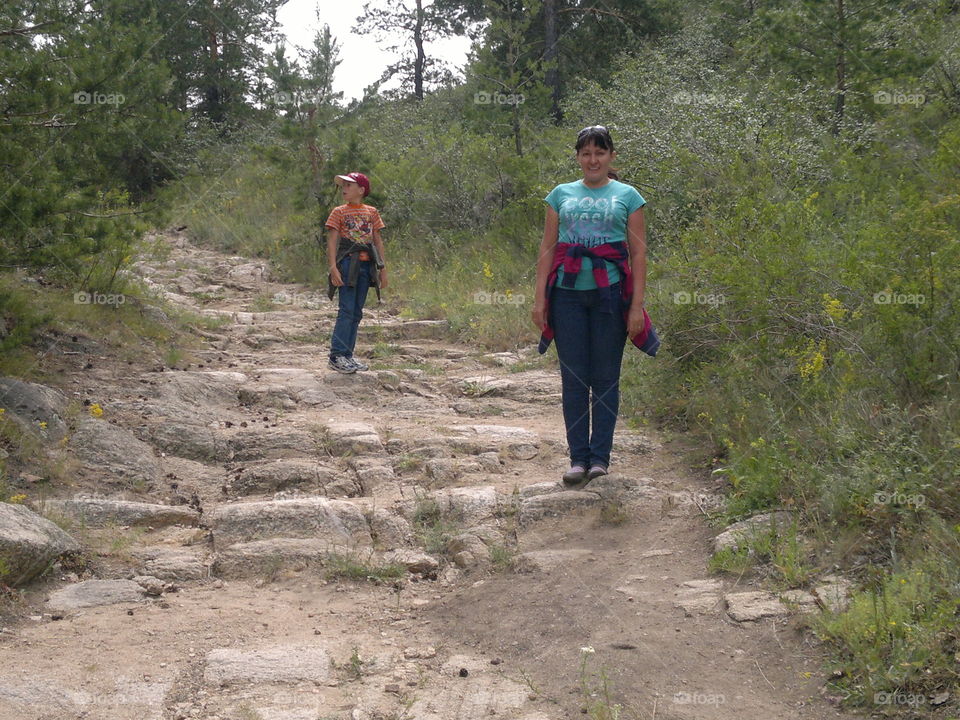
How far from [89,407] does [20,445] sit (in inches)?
43.7

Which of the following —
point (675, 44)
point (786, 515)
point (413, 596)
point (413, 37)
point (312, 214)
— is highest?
point (413, 37)

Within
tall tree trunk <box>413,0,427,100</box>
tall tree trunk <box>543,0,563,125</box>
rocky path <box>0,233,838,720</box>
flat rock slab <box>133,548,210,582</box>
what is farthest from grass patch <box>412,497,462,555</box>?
tall tree trunk <box>413,0,427,100</box>

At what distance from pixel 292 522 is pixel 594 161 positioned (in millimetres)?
2433

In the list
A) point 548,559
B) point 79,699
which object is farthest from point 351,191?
point 79,699

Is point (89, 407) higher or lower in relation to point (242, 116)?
lower

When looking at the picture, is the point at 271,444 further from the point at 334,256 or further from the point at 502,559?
the point at 334,256

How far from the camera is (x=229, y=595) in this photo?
14.5ft

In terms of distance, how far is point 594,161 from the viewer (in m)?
4.95

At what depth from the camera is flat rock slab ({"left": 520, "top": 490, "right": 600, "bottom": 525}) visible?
5102 mm

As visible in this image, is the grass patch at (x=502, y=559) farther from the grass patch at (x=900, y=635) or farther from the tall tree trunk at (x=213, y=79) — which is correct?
the tall tree trunk at (x=213, y=79)

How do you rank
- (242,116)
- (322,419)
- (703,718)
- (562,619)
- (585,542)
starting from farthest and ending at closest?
(242,116) < (322,419) < (585,542) < (562,619) < (703,718)

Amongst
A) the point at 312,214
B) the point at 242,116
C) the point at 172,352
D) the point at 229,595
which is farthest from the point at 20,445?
the point at 242,116

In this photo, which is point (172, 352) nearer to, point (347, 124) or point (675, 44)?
point (347, 124)

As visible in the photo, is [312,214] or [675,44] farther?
[675,44]
